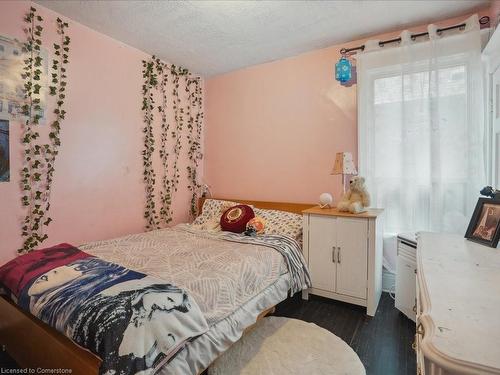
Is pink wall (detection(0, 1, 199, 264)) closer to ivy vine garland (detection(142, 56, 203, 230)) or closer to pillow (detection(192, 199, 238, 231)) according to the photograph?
ivy vine garland (detection(142, 56, 203, 230))

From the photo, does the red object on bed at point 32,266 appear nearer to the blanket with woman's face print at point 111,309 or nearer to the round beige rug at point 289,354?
the blanket with woman's face print at point 111,309

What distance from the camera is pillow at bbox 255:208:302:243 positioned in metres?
2.65

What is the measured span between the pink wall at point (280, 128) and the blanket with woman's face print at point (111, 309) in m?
2.01

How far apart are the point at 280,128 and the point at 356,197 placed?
Answer: 3.98 feet

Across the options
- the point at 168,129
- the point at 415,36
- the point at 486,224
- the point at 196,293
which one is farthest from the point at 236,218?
the point at 415,36

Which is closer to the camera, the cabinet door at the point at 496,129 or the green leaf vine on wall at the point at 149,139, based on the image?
the cabinet door at the point at 496,129

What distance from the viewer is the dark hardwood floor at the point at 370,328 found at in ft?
5.51

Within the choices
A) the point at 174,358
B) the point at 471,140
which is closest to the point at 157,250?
the point at 174,358

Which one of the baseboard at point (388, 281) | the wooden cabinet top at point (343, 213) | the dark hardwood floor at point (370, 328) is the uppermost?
the wooden cabinet top at point (343, 213)

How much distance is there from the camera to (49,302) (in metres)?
1.33

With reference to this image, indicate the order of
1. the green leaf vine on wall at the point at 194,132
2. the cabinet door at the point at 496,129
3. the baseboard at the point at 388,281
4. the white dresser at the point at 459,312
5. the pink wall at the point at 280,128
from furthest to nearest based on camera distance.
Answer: the green leaf vine on wall at the point at 194,132
the pink wall at the point at 280,128
the baseboard at the point at 388,281
the cabinet door at the point at 496,129
the white dresser at the point at 459,312

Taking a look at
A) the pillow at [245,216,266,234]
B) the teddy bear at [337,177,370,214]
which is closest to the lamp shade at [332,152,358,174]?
the teddy bear at [337,177,370,214]

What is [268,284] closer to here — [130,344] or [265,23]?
[130,344]

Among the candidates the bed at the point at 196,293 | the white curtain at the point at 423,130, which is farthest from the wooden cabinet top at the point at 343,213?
the bed at the point at 196,293
